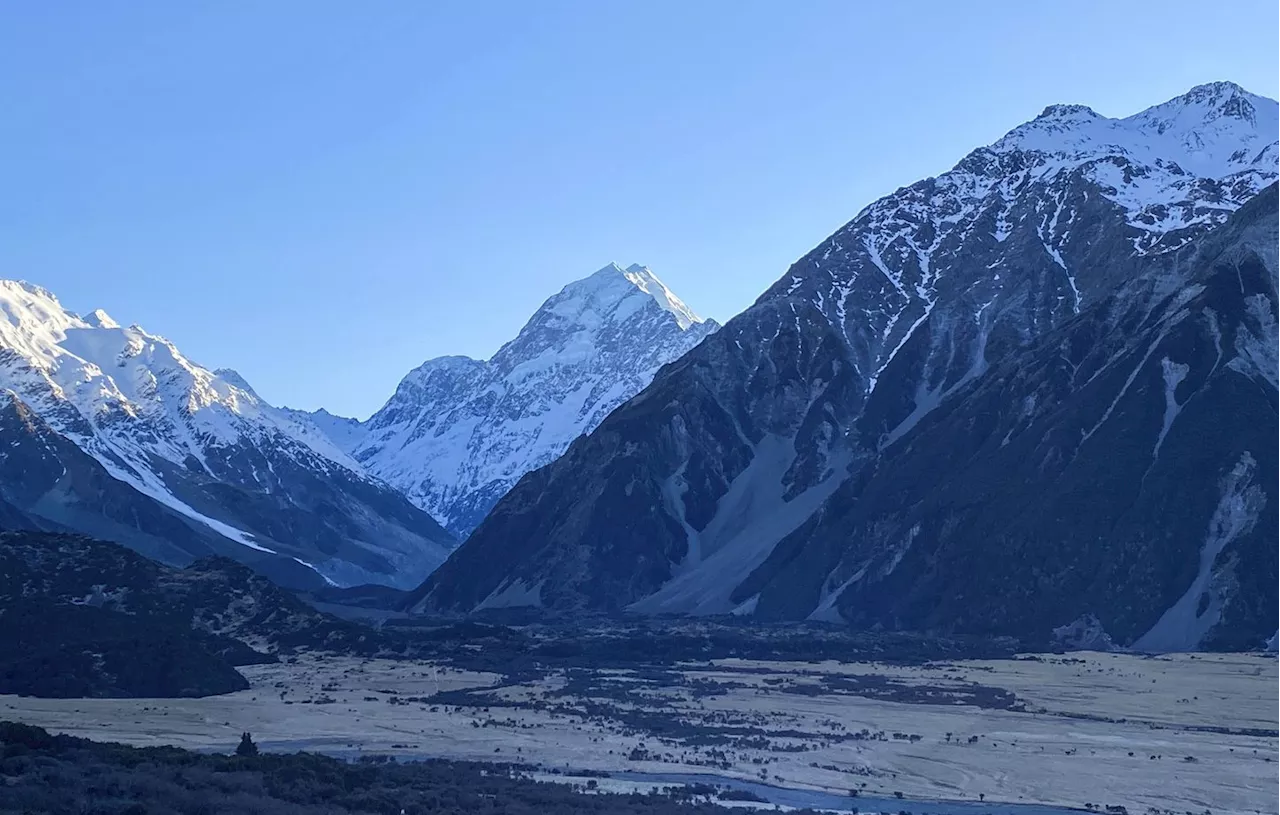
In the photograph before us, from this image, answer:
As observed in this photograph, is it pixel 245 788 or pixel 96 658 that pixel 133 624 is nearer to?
pixel 96 658

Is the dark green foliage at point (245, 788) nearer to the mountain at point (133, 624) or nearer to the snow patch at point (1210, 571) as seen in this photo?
the mountain at point (133, 624)

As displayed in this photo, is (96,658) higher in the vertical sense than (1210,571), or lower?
higher

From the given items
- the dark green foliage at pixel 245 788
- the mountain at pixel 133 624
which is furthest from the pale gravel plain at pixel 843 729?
the dark green foliage at pixel 245 788

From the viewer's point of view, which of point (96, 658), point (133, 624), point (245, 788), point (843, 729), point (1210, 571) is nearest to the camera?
point (245, 788)

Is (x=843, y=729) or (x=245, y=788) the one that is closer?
(x=245, y=788)

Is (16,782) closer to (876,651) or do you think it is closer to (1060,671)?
(1060,671)

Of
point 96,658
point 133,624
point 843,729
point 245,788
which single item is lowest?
point 843,729

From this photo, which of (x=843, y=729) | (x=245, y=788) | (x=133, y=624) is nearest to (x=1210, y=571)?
(x=843, y=729)

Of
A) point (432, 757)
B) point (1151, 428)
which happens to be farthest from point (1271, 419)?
point (432, 757)
